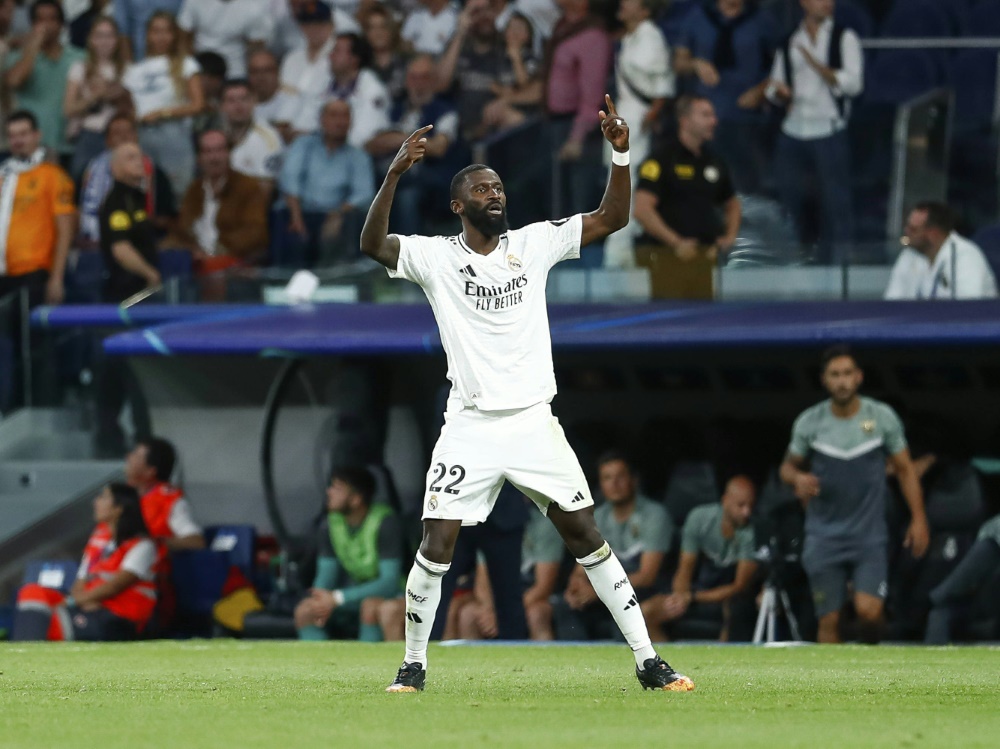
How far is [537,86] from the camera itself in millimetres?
14242

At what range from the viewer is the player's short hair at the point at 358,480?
1223 centimetres

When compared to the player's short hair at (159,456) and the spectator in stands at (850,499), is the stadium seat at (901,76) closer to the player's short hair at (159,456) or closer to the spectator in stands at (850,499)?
the spectator in stands at (850,499)

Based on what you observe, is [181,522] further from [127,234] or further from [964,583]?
[964,583]

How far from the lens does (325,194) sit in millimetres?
14070

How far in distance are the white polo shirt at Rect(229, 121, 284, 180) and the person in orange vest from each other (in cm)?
350

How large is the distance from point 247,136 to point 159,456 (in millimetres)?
3083

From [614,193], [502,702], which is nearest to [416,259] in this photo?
[614,193]

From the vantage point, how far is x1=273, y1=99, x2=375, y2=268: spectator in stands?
44.8 feet

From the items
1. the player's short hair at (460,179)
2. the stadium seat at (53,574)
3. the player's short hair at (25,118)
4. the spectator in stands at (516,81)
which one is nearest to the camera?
the player's short hair at (460,179)

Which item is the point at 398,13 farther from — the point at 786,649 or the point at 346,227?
the point at 786,649

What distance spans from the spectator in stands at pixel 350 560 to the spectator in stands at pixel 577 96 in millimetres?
2406

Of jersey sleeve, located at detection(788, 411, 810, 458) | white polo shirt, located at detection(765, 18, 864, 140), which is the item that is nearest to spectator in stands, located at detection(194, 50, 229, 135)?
white polo shirt, located at detection(765, 18, 864, 140)

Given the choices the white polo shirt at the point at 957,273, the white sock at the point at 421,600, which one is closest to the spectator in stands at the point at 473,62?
the white polo shirt at the point at 957,273

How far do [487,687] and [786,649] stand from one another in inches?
129
